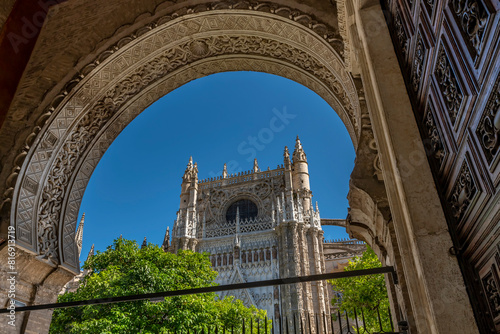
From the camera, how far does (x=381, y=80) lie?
2.21 metres

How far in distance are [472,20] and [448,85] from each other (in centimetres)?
34

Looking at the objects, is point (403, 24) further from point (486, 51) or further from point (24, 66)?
point (24, 66)

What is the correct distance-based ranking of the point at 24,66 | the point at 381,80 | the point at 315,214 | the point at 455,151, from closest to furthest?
the point at 455,151 → the point at 381,80 → the point at 24,66 → the point at 315,214

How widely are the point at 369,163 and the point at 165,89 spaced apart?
3599 mm

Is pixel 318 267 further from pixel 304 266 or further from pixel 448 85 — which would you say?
pixel 448 85

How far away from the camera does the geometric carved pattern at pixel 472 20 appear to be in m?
1.30

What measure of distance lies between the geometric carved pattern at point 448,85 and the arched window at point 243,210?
32.5m

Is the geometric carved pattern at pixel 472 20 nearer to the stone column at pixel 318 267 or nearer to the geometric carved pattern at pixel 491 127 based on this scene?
the geometric carved pattern at pixel 491 127

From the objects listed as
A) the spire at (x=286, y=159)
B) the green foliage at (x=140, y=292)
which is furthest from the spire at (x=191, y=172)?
the green foliage at (x=140, y=292)

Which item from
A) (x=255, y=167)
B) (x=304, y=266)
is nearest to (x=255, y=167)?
(x=255, y=167)

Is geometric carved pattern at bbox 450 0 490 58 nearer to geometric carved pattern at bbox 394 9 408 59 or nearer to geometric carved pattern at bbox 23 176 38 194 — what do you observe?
geometric carved pattern at bbox 394 9 408 59

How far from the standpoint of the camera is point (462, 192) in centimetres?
161

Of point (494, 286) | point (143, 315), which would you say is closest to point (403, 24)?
point (494, 286)

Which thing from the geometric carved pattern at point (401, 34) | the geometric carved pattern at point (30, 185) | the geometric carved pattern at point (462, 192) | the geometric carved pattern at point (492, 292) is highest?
the geometric carved pattern at point (30, 185)
